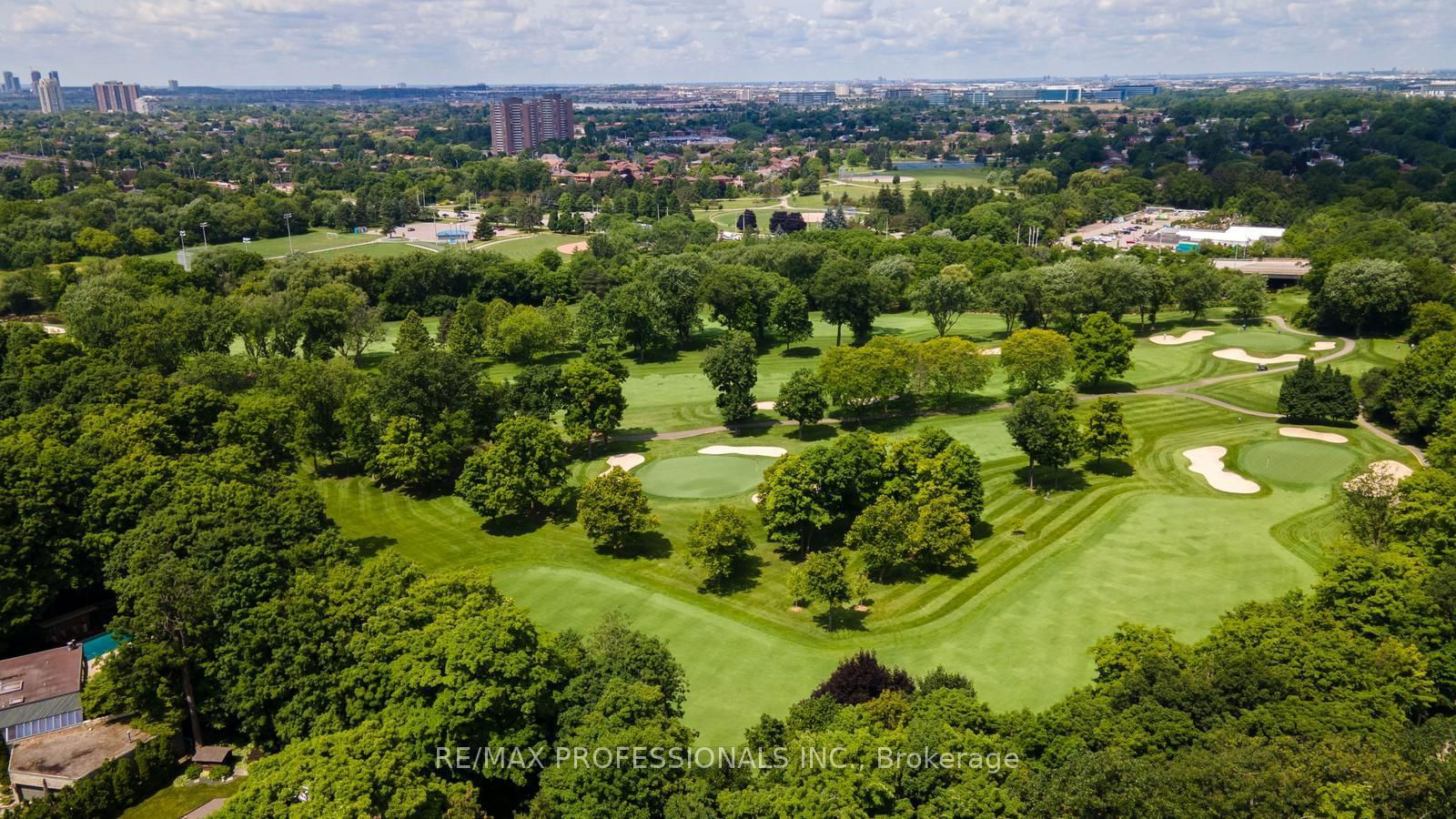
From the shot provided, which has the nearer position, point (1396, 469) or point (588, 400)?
point (1396, 469)

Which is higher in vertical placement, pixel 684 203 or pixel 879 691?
pixel 684 203

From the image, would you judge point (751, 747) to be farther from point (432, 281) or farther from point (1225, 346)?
point (432, 281)

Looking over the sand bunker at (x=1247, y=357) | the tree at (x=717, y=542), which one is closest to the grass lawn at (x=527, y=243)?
the sand bunker at (x=1247, y=357)

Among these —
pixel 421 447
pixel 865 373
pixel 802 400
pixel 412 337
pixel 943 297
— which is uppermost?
pixel 943 297

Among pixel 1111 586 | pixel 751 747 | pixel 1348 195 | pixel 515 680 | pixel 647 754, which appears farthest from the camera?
pixel 1348 195

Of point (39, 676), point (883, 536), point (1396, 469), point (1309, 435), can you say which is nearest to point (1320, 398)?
point (1309, 435)

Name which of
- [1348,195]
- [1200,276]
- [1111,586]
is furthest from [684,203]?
[1111,586]

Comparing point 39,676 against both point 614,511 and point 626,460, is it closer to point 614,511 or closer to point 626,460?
point 614,511

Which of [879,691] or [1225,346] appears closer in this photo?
[879,691]

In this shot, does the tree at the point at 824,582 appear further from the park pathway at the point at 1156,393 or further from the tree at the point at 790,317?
the tree at the point at 790,317
